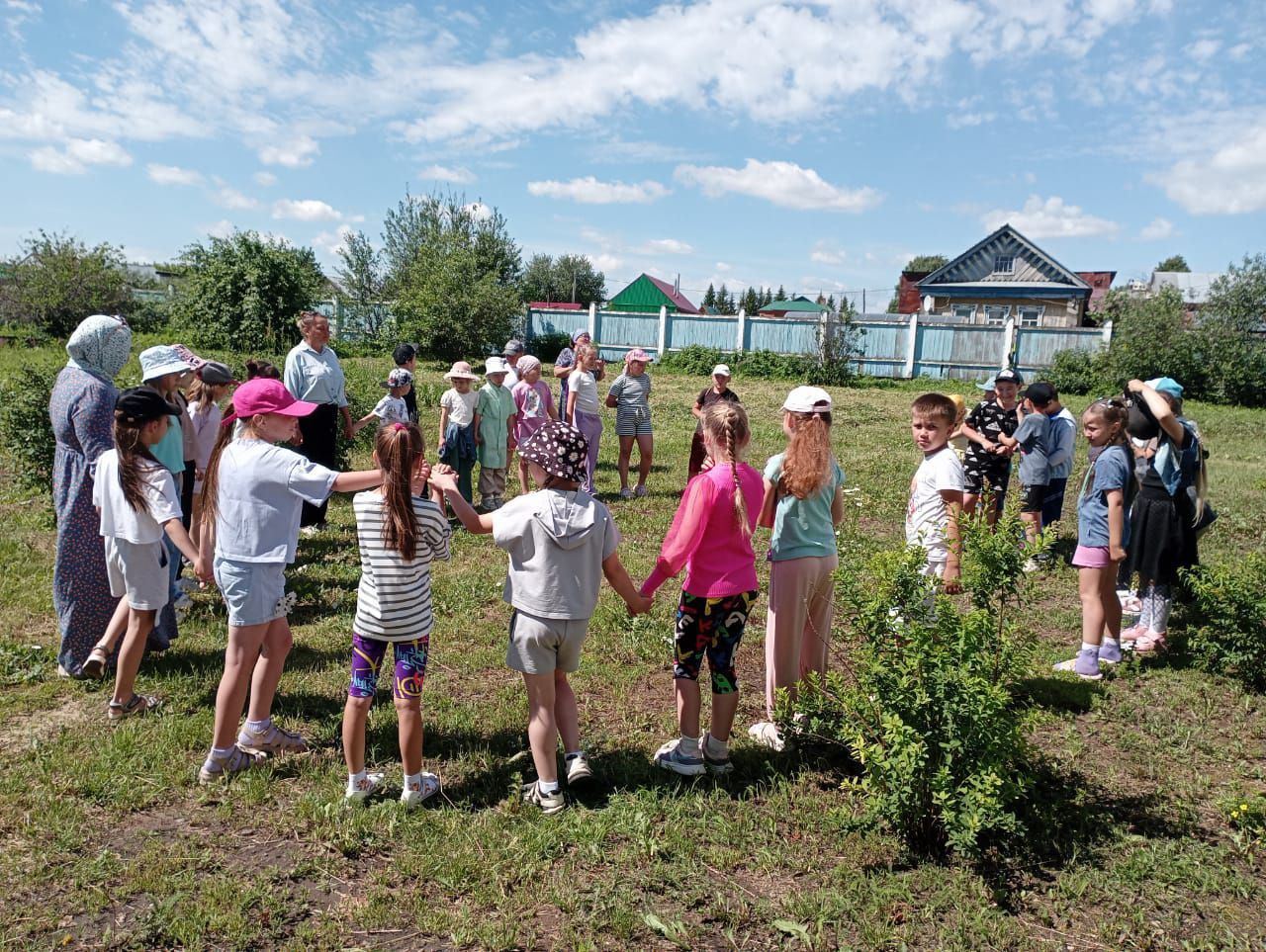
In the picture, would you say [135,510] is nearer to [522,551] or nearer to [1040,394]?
[522,551]

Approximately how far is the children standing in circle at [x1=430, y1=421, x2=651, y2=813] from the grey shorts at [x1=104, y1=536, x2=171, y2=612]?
6.12 feet

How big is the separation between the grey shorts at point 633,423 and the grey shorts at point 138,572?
6.01m

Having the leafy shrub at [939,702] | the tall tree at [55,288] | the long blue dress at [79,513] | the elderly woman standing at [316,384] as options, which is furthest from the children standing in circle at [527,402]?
the tall tree at [55,288]

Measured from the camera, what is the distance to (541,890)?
125 inches

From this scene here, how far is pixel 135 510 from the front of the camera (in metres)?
4.16

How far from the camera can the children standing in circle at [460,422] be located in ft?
28.1

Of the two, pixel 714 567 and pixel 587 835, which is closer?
pixel 587 835

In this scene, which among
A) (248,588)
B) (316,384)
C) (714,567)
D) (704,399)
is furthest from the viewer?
(704,399)

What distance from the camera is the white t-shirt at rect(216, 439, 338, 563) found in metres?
3.56

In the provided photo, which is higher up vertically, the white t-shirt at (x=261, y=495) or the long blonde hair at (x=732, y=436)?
the long blonde hair at (x=732, y=436)

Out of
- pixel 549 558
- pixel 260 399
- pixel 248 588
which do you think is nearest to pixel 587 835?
pixel 549 558

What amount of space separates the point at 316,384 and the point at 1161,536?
21.8 feet

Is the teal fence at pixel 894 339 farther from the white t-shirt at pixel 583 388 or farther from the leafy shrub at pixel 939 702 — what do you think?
the leafy shrub at pixel 939 702

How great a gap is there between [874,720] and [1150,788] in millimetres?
1672
